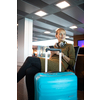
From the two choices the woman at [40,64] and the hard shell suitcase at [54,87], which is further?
the woman at [40,64]

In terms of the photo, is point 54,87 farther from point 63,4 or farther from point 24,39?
point 24,39

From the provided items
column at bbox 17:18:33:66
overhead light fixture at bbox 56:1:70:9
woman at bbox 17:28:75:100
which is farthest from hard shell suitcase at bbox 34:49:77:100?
column at bbox 17:18:33:66

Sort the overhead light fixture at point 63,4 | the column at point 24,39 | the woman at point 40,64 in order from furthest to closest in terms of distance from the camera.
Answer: the column at point 24,39
the overhead light fixture at point 63,4
the woman at point 40,64

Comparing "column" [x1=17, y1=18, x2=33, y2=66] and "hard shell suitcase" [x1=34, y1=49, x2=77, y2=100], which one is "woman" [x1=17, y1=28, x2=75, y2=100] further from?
"column" [x1=17, y1=18, x2=33, y2=66]

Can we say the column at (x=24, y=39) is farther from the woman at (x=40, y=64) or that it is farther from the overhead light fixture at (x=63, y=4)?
the woman at (x=40, y=64)

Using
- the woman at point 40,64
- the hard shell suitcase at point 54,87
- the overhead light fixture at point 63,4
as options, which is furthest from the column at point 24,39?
the hard shell suitcase at point 54,87

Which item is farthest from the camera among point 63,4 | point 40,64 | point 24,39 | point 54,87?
point 24,39

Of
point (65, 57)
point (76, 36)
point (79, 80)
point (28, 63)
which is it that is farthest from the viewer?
point (76, 36)

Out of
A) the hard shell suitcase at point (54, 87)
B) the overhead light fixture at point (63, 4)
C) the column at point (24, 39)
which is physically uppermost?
the overhead light fixture at point (63, 4)

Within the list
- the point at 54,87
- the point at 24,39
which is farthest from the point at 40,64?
the point at 24,39
